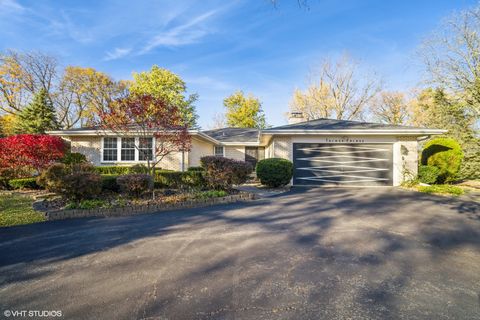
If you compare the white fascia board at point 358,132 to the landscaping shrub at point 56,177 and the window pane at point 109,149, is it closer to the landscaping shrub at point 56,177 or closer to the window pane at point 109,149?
the landscaping shrub at point 56,177

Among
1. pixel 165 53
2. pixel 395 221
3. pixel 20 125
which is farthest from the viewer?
pixel 20 125

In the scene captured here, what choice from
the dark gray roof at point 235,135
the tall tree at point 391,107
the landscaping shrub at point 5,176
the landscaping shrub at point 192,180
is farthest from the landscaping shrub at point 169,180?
the tall tree at point 391,107

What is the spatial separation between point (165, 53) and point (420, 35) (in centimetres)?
1687

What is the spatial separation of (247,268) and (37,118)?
2563 centimetres

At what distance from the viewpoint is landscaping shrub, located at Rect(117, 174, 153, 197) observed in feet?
23.3

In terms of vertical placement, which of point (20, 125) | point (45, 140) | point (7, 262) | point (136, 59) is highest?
point (136, 59)

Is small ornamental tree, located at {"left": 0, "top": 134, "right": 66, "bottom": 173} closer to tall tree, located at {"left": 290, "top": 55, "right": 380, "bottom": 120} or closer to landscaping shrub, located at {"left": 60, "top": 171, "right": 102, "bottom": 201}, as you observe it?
landscaping shrub, located at {"left": 60, "top": 171, "right": 102, "bottom": 201}

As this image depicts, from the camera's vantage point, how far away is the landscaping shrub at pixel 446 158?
39.0ft

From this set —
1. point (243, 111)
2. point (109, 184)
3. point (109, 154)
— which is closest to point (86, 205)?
point (109, 184)

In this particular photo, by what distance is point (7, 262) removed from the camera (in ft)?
10.8

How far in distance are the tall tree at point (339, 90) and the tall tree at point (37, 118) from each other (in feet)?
86.8

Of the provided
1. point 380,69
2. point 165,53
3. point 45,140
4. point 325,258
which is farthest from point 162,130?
point 380,69

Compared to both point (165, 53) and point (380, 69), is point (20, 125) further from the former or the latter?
point (380, 69)

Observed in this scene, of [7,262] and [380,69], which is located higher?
[380,69]
